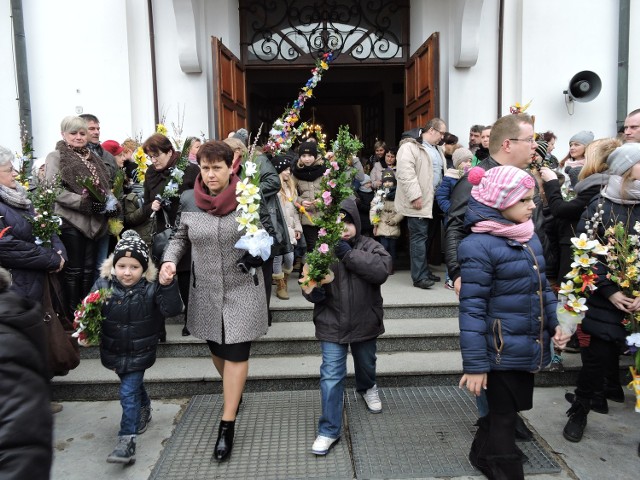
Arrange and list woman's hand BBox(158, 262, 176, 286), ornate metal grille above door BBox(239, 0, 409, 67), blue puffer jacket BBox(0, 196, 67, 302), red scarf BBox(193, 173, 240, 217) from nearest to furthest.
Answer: woman's hand BBox(158, 262, 176, 286)
red scarf BBox(193, 173, 240, 217)
blue puffer jacket BBox(0, 196, 67, 302)
ornate metal grille above door BBox(239, 0, 409, 67)

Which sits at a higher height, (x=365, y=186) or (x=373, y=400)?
(x=365, y=186)

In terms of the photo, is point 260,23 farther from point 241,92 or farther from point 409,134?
point 409,134

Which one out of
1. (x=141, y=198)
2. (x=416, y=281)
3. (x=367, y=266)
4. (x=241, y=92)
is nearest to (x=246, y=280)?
(x=367, y=266)

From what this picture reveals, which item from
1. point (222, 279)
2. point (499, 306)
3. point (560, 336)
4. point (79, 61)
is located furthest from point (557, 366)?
point (79, 61)

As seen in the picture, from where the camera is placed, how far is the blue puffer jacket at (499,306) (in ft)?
8.57

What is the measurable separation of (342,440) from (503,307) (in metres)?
1.51

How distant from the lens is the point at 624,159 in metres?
3.28

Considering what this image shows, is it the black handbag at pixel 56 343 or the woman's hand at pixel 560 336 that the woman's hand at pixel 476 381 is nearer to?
the woman's hand at pixel 560 336

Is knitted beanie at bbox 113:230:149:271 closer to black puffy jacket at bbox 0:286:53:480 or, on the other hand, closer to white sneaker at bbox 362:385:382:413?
white sneaker at bbox 362:385:382:413

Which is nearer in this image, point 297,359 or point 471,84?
point 297,359

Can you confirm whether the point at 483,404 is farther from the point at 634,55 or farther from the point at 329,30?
the point at 329,30

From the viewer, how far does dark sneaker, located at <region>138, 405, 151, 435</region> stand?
3637mm

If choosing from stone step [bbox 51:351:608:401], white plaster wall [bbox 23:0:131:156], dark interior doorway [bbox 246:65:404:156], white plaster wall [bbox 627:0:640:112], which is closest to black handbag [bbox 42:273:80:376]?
stone step [bbox 51:351:608:401]

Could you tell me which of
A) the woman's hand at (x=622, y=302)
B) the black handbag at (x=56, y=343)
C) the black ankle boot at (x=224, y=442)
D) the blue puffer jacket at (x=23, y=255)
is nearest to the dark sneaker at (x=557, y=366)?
the woman's hand at (x=622, y=302)
